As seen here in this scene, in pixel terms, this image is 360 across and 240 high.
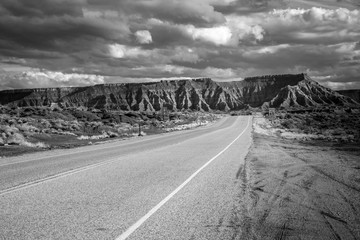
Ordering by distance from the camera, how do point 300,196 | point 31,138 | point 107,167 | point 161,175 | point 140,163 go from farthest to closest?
point 31,138, point 140,163, point 107,167, point 161,175, point 300,196

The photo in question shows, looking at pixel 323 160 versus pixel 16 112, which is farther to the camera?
pixel 16 112

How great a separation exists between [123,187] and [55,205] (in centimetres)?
209

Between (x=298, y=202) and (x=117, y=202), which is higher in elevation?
(x=117, y=202)

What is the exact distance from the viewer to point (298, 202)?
7391 millimetres

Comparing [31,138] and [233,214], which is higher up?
[233,214]

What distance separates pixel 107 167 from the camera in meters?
12.2

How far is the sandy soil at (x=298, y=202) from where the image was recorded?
5543mm

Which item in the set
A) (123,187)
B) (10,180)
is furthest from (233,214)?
(10,180)

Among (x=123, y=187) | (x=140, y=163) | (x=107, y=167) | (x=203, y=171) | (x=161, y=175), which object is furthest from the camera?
(x=140, y=163)

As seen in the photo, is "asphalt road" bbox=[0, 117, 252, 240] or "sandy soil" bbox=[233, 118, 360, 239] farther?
"sandy soil" bbox=[233, 118, 360, 239]

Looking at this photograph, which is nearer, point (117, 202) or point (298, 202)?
point (117, 202)

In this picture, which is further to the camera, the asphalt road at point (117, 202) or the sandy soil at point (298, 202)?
the sandy soil at point (298, 202)

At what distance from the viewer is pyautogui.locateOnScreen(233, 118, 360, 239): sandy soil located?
5543mm

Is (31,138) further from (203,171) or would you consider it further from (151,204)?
(151,204)
